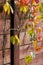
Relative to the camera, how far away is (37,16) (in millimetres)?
2291

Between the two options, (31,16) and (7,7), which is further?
(31,16)

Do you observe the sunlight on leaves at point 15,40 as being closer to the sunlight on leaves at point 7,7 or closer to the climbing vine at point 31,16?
the climbing vine at point 31,16

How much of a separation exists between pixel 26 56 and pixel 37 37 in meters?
0.21

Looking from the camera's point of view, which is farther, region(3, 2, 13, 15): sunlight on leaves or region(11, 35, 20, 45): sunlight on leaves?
region(11, 35, 20, 45): sunlight on leaves

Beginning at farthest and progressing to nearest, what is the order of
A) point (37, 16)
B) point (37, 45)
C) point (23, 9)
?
point (37, 45) → point (37, 16) → point (23, 9)

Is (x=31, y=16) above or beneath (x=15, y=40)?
above

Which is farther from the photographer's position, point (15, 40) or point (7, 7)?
point (15, 40)

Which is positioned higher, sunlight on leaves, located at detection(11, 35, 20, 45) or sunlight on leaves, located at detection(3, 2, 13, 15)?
sunlight on leaves, located at detection(3, 2, 13, 15)

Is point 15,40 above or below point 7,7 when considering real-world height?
below

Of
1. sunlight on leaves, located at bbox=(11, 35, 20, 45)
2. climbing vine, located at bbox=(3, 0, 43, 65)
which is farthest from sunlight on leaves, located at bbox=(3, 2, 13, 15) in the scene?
sunlight on leaves, located at bbox=(11, 35, 20, 45)

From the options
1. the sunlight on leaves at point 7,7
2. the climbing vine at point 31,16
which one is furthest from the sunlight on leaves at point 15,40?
the sunlight on leaves at point 7,7

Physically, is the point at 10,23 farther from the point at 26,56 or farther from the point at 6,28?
the point at 26,56

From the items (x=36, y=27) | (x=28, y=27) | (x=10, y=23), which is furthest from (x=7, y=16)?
(x=36, y=27)

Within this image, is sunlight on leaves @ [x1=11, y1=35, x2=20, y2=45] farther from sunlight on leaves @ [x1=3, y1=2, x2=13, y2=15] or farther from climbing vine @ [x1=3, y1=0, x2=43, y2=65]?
sunlight on leaves @ [x1=3, y1=2, x2=13, y2=15]
